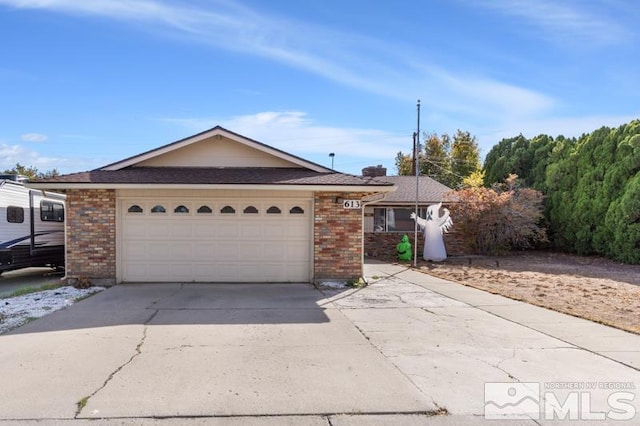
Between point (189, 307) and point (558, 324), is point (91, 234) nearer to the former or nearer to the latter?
point (189, 307)

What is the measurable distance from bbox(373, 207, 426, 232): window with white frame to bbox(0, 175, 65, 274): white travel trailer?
1277 cm

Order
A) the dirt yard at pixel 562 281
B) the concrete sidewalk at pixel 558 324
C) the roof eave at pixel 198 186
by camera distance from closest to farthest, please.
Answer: the concrete sidewalk at pixel 558 324, the dirt yard at pixel 562 281, the roof eave at pixel 198 186

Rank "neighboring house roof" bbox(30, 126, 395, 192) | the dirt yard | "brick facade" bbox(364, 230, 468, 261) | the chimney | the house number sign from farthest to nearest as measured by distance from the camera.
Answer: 1. the chimney
2. "brick facade" bbox(364, 230, 468, 261)
3. the house number sign
4. "neighboring house roof" bbox(30, 126, 395, 192)
5. the dirt yard

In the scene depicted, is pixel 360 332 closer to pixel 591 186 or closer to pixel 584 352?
pixel 584 352

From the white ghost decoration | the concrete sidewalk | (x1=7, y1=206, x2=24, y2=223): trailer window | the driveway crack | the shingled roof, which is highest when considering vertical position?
the shingled roof

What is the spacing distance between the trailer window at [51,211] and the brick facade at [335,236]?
836 cm

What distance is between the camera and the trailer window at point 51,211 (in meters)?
14.2

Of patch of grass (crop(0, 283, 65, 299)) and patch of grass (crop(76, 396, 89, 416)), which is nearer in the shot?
patch of grass (crop(76, 396, 89, 416))

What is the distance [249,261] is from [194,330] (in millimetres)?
4850

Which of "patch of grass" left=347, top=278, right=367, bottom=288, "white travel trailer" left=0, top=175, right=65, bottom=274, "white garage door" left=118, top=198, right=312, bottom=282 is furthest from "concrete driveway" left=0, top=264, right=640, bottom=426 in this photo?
"white travel trailer" left=0, top=175, right=65, bottom=274

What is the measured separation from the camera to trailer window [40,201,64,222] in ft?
46.5

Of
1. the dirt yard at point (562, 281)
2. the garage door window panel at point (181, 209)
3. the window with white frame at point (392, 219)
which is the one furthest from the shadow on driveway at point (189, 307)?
the window with white frame at point (392, 219)

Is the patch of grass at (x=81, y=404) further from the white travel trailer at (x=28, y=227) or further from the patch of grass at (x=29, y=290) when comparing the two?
the white travel trailer at (x=28, y=227)

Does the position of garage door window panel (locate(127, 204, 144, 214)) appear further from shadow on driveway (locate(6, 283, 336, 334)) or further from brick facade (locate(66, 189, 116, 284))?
shadow on driveway (locate(6, 283, 336, 334))
